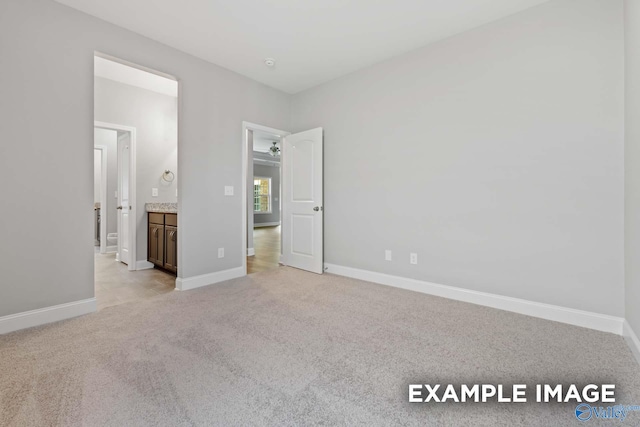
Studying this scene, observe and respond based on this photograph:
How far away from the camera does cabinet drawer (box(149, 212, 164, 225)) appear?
405 cm

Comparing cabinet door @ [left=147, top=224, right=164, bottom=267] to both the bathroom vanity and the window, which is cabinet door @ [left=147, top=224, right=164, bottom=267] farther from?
the window

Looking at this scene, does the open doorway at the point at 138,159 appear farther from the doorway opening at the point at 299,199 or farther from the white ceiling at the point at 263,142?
the white ceiling at the point at 263,142

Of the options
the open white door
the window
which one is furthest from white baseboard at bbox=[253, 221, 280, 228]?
the open white door

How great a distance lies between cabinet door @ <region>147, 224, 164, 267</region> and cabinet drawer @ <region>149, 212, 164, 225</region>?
0.19 feet

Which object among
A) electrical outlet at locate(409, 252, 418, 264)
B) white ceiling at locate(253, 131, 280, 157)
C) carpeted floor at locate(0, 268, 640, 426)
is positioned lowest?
carpeted floor at locate(0, 268, 640, 426)

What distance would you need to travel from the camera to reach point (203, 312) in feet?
8.27

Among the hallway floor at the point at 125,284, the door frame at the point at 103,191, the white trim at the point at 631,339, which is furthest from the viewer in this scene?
the door frame at the point at 103,191

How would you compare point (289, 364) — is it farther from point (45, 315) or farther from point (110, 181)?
point (110, 181)

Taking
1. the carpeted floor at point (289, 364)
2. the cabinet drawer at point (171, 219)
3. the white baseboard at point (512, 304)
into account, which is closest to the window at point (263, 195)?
the cabinet drawer at point (171, 219)

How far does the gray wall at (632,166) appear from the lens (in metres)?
1.81

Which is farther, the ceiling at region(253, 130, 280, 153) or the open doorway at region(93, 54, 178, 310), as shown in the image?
the ceiling at region(253, 130, 280, 153)

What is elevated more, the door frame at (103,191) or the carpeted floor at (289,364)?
the door frame at (103,191)

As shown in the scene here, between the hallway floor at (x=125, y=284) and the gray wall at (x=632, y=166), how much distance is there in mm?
4098

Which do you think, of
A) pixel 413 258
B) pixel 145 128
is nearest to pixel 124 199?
pixel 145 128
